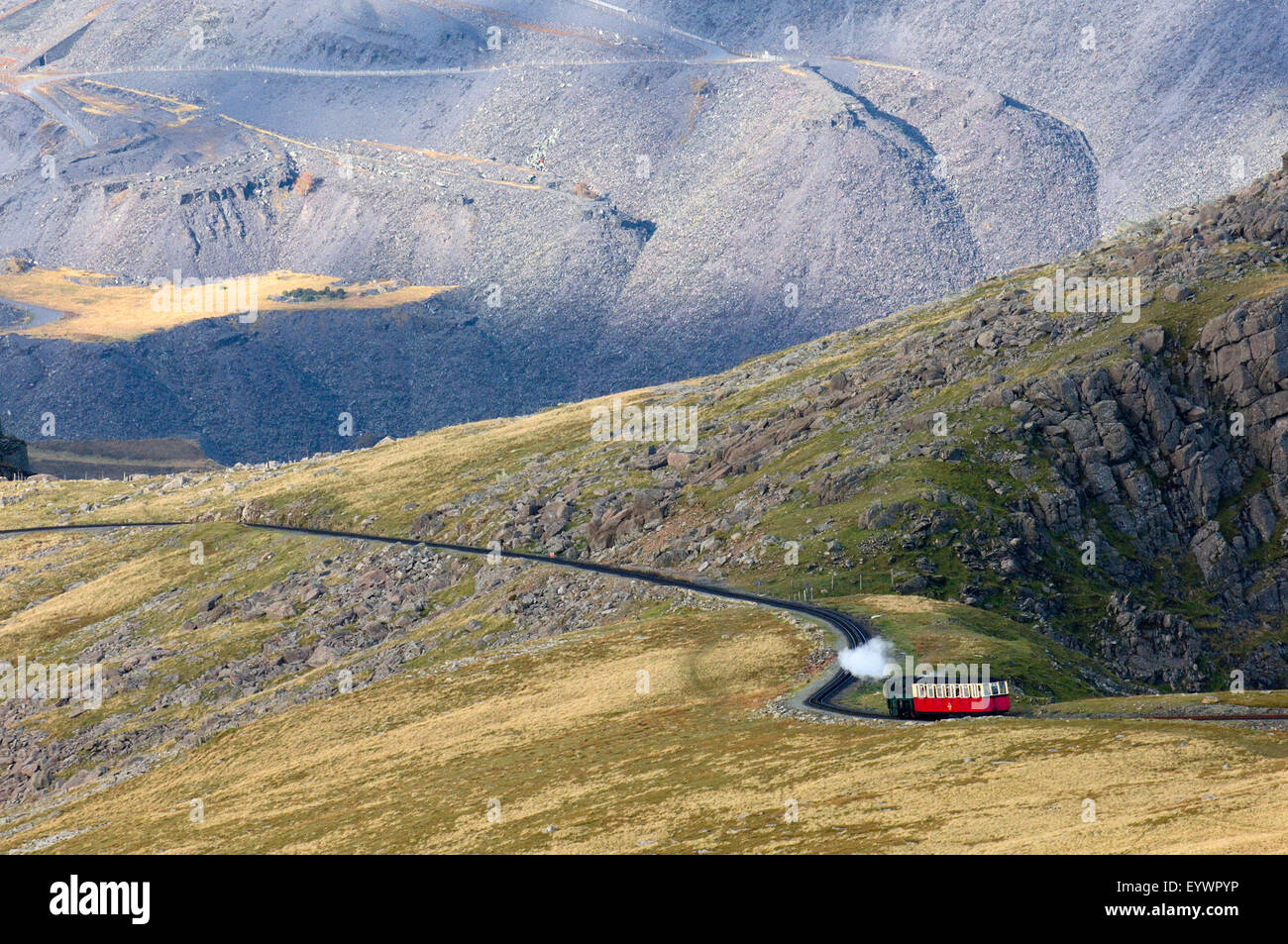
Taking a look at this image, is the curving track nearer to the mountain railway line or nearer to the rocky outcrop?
the mountain railway line

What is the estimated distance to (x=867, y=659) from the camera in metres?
95.8

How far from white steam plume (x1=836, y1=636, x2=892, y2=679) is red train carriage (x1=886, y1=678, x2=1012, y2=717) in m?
10.7

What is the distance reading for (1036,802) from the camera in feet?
189

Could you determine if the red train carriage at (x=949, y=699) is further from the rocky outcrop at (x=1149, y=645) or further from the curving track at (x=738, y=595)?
the rocky outcrop at (x=1149, y=645)

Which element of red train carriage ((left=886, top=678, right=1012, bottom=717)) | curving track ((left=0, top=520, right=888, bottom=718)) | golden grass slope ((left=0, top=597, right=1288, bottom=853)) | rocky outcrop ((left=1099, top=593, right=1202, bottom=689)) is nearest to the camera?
golden grass slope ((left=0, top=597, right=1288, bottom=853))

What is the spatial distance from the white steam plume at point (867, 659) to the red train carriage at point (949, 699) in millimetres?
10740

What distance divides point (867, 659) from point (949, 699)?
15017mm

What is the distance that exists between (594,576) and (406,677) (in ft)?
75.5

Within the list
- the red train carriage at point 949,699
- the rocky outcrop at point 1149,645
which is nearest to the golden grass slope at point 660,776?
the red train carriage at point 949,699

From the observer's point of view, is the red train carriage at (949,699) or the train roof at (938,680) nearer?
the red train carriage at (949,699)

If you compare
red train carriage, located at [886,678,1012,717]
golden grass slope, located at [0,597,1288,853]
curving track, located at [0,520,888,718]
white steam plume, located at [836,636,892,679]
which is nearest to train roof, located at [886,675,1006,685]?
red train carriage, located at [886,678,1012,717]

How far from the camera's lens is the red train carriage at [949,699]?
8062 cm

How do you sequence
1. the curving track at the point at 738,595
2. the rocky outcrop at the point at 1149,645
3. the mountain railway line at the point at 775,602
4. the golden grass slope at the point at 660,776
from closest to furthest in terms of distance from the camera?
the golden grass slope at the point at 660,776 < the mountain railway line at the point at 775,602 < the curving track at the point at 738,595 < the rocky outcrop at the point at 1149,645

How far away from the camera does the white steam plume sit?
93.5 meters
